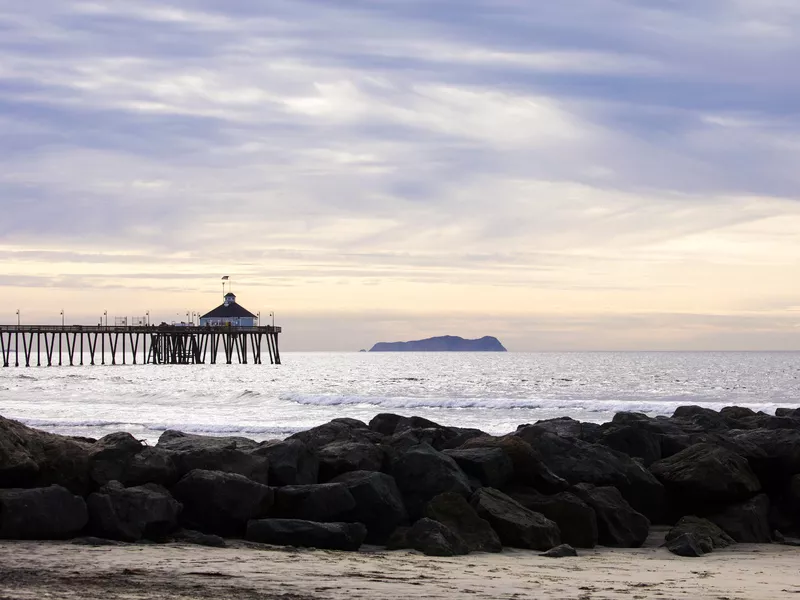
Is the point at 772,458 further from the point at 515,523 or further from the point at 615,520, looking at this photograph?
the point at 515,523

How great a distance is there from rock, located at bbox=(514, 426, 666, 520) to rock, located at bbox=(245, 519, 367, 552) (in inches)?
169

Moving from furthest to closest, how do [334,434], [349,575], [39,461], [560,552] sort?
[334,434] → [39,461] → [560,552] → [349,575]

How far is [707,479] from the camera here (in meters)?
13.0

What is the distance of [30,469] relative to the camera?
1048 cm

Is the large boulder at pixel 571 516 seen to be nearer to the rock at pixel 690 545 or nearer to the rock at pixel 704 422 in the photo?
the rock at pixel 690 545

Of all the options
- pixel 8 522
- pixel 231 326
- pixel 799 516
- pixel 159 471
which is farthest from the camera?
pixel 231 326

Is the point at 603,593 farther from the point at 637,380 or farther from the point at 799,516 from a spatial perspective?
the point at 637,380

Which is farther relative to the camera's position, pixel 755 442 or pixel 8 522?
pixel 755 442

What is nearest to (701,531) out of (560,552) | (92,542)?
(560,552)

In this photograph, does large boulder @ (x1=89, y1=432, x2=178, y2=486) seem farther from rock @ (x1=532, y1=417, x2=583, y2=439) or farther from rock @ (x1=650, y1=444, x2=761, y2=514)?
rock @ (x1=532, y1=417, x2=583, y2=439)

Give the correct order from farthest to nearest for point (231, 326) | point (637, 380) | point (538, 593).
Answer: point (231, 326)
point (637, 380)
point (538, 593)

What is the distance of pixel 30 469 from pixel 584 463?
744 cm

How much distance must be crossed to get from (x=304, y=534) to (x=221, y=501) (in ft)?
3.82

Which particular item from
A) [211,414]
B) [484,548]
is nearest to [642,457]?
→ [484,548]
